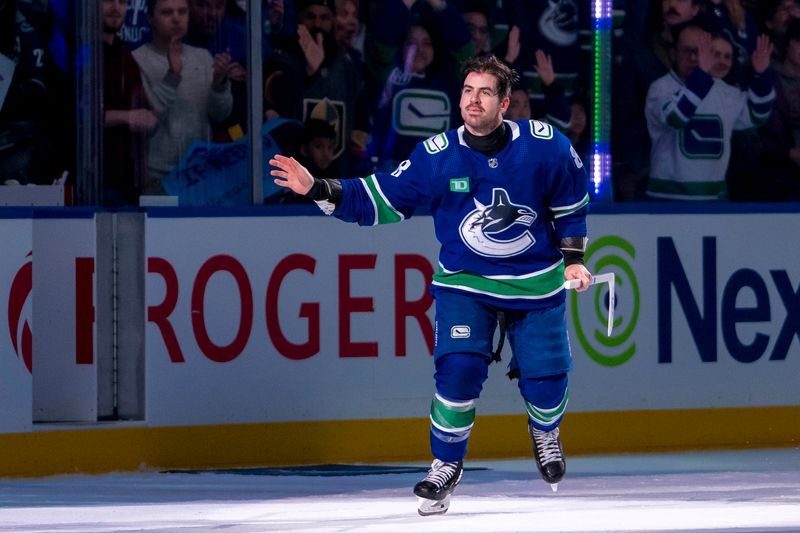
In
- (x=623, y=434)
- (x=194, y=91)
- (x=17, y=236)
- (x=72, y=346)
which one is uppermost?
(x=194, y=91)

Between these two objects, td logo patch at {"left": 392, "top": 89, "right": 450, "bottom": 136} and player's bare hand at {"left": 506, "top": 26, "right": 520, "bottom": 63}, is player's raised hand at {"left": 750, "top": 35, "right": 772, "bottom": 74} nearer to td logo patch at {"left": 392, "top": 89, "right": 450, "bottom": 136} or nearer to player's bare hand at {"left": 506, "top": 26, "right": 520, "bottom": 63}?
player's bare hand at {"left": 506, "top": 26, "right": 520, "bottom": 63}

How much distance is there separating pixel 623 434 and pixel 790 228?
1.26m

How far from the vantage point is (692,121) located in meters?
8.02

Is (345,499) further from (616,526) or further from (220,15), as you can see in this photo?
(220,15)

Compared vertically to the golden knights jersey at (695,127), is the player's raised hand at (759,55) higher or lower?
higher

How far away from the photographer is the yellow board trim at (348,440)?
21.9 ft

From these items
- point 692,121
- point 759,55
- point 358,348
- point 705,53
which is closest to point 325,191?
point 358,348

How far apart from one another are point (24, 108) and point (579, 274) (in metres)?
2.88

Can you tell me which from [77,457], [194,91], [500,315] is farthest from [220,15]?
[500,315]

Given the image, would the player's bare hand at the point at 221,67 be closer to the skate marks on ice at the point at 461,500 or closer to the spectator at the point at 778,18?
the skate marks on ice at the point at 461,500

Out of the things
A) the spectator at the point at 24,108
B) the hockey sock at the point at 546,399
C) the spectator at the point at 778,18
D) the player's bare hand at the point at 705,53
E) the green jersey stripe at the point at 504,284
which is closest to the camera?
the green jersey stripe at the point at 504,284

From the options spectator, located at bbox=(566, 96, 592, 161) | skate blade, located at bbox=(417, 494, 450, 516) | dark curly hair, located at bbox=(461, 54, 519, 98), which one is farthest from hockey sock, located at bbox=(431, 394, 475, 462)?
spectator, located at bbox=(566, 96, 592, 161)

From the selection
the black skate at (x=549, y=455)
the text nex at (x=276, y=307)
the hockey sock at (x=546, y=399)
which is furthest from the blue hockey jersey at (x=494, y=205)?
the text nex at (x=276, y=307)

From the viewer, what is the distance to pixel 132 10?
7195 mm
